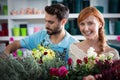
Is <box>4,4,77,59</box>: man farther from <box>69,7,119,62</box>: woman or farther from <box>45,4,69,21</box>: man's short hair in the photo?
<box>69,7,119,62</box>: woman

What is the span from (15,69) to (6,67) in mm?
29

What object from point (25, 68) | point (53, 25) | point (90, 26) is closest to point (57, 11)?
point (53, 25)

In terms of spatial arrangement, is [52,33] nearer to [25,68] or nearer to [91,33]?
[91,33]

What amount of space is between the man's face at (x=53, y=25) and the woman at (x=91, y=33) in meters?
0.35

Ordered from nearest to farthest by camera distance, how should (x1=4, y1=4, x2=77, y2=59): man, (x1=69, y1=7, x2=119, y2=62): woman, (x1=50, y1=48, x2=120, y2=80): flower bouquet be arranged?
1. (x1=50, y1=48, x2=120, y2=80): flower bouquet
2. (x1=69, y1=7, x2=119, y2=62): woman
3. (x1=4, y1=4, x2=77, y2=59): man

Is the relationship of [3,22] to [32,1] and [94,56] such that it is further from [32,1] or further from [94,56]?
[94,56]

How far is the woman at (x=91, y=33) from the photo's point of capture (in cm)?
152

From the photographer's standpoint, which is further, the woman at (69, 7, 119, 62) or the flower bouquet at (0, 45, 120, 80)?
the woman at (69, 7, 119, 62)

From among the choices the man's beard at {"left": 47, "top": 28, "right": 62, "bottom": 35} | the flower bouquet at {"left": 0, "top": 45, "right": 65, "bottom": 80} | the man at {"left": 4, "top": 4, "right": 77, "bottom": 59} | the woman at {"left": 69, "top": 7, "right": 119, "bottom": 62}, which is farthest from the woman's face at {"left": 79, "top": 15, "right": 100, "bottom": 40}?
the flower bouquet at {"left": 0, "top": 45, "right": 65, "bottom": 80}

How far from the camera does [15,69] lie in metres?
0.75

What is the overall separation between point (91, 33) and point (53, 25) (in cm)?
52

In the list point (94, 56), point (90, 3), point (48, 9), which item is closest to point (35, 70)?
point (94, 56)

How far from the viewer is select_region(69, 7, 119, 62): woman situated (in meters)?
1.52

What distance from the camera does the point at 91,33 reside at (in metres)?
1.57
